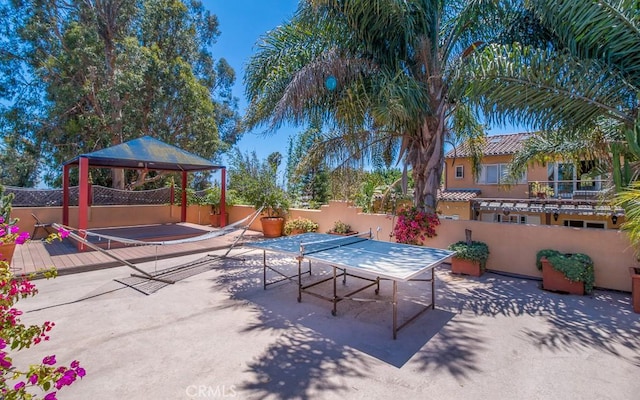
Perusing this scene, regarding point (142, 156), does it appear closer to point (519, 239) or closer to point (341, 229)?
point (341, 229)

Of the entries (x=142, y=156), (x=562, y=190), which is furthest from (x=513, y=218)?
(x=142, y=156)

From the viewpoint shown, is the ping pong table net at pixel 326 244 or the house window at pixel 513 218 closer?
the ping pong table net at pixel 326 244

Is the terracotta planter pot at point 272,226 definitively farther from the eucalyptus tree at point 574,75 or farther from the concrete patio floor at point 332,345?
the eucalyptus tree at point 574,75

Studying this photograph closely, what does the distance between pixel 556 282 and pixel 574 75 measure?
3812mm

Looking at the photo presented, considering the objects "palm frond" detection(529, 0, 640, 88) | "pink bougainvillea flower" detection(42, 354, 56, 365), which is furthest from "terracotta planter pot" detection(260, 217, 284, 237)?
"pink bougainvillea flower" detection(42, 354, 56, 365)

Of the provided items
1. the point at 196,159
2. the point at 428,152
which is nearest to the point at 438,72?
the point at 428,152

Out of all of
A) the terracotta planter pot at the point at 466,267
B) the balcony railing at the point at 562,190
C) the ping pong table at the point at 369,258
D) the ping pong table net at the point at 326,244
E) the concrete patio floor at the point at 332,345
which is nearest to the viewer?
the concrete patio floor at the point at 332,345

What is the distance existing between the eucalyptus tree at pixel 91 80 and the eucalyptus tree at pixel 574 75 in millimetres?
16755

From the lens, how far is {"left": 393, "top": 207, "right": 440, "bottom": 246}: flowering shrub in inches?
294

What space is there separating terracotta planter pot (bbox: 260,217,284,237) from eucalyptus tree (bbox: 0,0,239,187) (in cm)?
980

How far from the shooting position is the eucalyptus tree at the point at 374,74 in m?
6.73

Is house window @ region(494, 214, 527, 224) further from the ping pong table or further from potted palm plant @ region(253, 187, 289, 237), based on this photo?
the ping pong table

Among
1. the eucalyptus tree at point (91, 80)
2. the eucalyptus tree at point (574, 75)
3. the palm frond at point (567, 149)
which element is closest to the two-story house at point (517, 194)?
the palm frond at point (567, 149)

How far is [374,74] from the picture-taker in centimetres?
733
